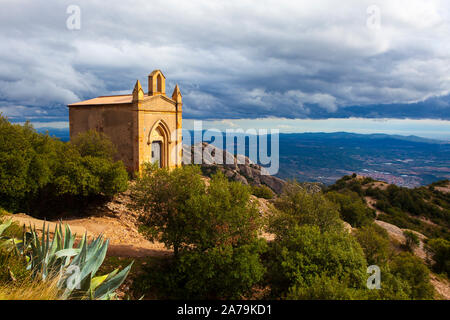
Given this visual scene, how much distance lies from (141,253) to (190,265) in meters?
4.10

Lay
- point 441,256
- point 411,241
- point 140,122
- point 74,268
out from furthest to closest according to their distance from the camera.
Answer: point 411,241
point 441,256
point 140,122
point 74,268

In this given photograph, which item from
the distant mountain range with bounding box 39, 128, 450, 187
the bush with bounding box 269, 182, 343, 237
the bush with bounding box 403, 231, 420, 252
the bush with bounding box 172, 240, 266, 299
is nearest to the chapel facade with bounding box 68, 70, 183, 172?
the bush with bounding box 269, 182, 343, 237

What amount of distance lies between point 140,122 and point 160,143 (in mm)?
4009

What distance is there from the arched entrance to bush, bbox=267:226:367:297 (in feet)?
54.0

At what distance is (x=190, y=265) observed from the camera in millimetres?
13773

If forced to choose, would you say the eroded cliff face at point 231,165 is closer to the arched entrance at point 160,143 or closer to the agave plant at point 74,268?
the arched entrance at point 160,143

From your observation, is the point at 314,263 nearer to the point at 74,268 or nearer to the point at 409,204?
the point at 74,268

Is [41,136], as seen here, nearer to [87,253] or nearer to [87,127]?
[87,127]

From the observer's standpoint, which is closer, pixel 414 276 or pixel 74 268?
pixel 74 268

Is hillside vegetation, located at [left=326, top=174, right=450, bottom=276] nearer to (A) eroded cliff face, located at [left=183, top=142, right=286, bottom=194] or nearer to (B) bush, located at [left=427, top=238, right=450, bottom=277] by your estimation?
(B) bush, located at [left=427, top=238, right=450, bottom=277]

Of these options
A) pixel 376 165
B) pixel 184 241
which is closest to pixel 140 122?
pixel 184 241

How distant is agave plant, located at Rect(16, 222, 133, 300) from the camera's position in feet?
22.4

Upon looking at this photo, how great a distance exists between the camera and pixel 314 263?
13891 mm
